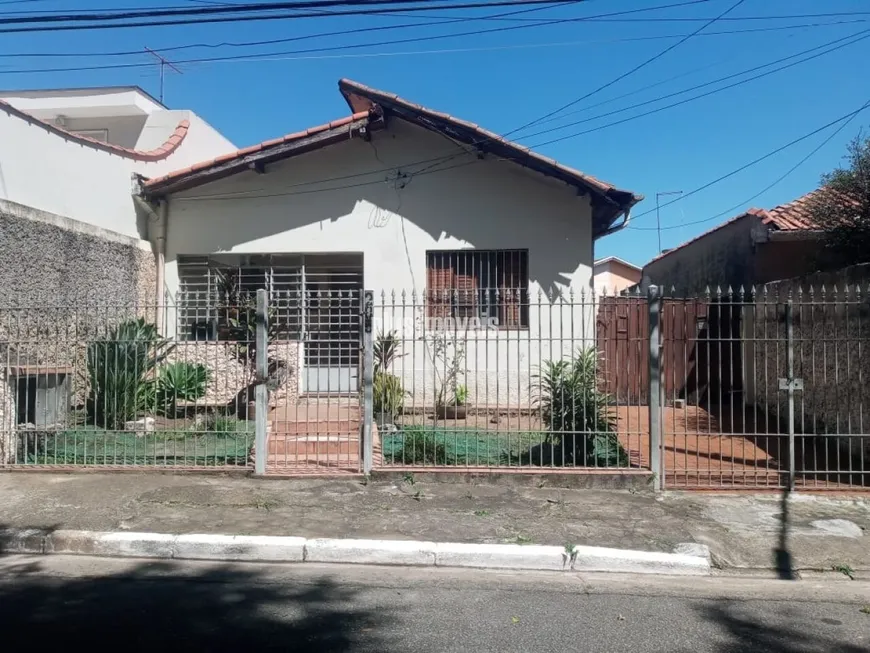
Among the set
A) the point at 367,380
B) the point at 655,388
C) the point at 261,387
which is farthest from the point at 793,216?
the point at 261,387

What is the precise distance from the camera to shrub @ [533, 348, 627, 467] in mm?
7059

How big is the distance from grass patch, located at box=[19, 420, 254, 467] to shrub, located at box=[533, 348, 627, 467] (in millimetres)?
3399

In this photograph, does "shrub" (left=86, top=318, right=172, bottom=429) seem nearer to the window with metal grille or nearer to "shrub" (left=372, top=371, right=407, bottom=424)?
"shrub" (left=372, top=371, right=407, bottom=424)

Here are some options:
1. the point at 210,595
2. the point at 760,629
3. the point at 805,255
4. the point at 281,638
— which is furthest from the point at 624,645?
the point at 805,255

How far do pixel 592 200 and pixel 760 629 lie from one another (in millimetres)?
8001

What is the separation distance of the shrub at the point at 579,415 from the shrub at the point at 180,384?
4679 mm

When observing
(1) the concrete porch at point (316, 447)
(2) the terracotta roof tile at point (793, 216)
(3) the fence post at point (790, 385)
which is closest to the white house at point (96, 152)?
(1) the concrete porch at point (316, 447)

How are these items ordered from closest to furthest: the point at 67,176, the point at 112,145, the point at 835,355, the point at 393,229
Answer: the point at 835,355 < the point at 67,176 < the point at 112,145 < the point at 393,229

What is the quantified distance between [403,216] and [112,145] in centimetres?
501

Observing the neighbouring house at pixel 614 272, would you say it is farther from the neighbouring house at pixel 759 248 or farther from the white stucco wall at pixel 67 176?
the white stucco wall at pixel 67 176

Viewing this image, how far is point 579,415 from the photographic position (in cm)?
719

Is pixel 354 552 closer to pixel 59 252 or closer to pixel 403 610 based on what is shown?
pixel 403 610

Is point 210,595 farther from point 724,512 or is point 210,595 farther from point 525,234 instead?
point 525,234

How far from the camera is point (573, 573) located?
16.4 ft
